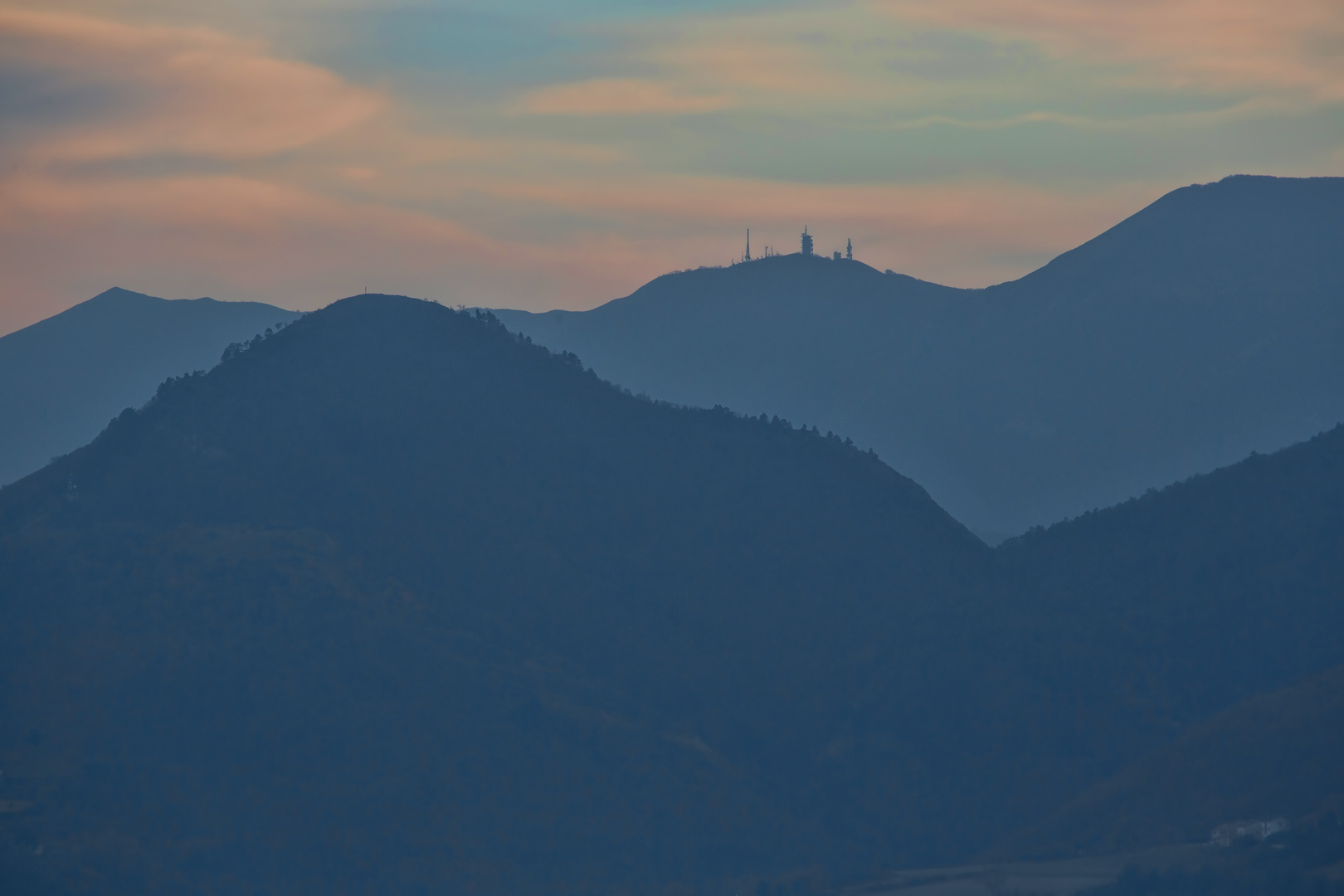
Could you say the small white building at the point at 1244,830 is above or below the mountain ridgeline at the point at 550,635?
below

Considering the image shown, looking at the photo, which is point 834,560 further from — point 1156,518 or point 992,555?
point 1156,518

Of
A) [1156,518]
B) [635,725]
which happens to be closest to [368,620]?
[635,725]

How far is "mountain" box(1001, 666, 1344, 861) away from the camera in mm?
91125

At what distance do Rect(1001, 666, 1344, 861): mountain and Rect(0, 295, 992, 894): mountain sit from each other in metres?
10.0

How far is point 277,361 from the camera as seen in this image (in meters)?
129

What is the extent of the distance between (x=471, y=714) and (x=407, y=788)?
7.78m

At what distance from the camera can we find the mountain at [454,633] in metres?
96.8

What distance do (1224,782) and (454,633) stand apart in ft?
163

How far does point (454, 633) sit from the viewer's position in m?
112

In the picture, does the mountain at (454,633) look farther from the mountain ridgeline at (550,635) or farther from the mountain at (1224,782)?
the mountain at (1224,782)

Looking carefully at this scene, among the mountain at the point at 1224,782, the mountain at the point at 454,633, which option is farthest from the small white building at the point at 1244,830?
the mountain at the point at 454,633

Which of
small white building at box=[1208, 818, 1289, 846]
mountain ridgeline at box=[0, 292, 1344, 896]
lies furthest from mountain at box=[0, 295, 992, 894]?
small white building at box=[1208, 818, 1289, 846]

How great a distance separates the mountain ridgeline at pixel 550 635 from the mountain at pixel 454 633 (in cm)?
24

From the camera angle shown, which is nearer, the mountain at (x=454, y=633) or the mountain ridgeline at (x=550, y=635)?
the mountain at (x=454, y=633)
